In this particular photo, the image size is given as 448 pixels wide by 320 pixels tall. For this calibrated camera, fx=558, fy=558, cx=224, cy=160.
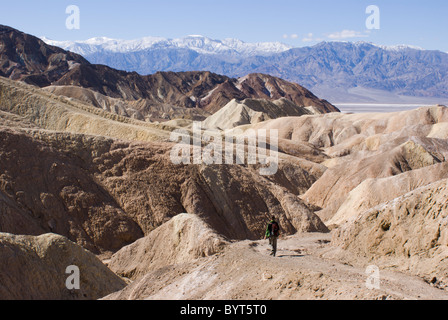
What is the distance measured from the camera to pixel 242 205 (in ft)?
87.2

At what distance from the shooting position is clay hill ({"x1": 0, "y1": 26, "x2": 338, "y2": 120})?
421 feet

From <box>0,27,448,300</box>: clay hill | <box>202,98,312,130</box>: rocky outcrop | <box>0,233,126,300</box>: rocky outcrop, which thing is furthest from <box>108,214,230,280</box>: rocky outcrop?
<box>202,98,312,130</box>: rocky outcrop

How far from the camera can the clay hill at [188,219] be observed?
13.9m

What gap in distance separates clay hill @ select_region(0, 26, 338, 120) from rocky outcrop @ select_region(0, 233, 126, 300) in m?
96.6

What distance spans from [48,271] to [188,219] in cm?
525

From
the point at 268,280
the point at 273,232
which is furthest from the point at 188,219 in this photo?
the point at 268,280

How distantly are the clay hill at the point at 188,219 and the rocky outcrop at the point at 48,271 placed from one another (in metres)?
0.04

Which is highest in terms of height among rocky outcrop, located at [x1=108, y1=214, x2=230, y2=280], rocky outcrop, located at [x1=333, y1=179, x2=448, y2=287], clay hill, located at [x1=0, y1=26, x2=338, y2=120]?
clay hill, located at [x1=0, y1=26, x2=338, y2=120]

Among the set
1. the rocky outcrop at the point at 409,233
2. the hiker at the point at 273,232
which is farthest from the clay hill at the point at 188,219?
the hiker at the point at 273,232

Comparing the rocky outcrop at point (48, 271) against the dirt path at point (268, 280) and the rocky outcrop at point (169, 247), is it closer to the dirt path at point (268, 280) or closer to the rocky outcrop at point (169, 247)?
the rocky outcrop at point (169, 247)

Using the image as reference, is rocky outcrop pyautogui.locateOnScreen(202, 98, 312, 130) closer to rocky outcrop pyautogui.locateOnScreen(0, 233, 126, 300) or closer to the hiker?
rocky outcrop pyautogui.locateOnScreen(0, 233, 126, 300)
